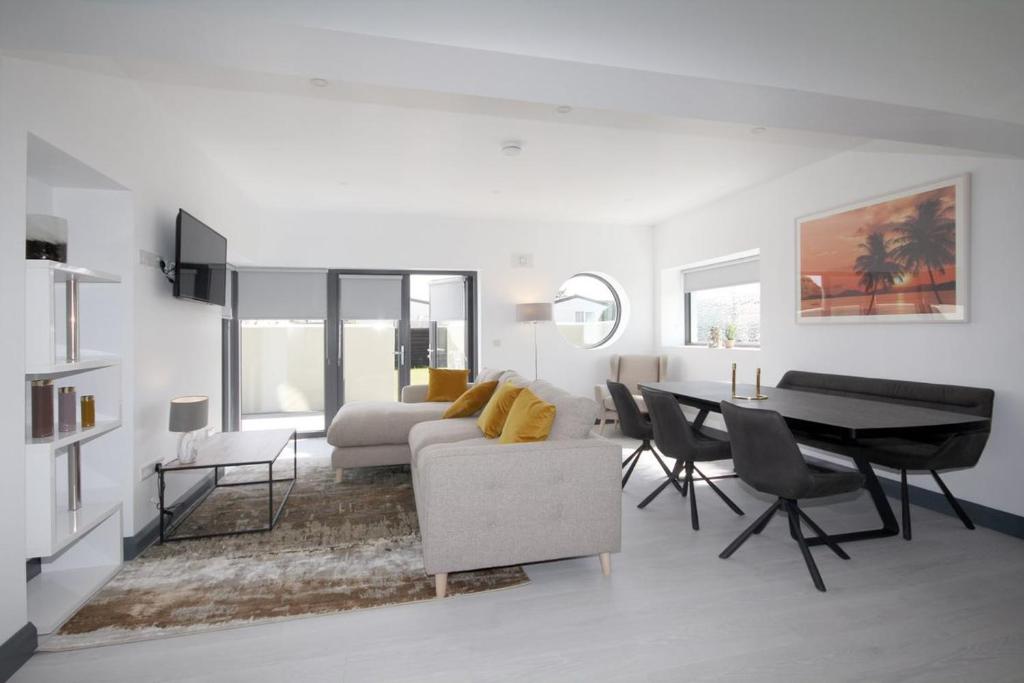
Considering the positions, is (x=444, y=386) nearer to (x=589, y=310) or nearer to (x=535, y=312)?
(x=535, y=312)

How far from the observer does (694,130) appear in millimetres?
3869

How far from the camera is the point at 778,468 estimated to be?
2.71 metres

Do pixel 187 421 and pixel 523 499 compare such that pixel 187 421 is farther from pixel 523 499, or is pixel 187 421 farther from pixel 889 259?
pixel 889 259

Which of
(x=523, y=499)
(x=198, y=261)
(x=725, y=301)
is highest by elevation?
(x=198, y=261)

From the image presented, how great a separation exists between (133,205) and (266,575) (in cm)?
221

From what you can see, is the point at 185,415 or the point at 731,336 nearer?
the point at 185,415

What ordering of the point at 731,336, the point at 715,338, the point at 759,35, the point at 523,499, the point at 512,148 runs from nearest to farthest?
the point at 759,35, the point at 523,499, the point at 512,148, the point at 731,336, the point at 715,338

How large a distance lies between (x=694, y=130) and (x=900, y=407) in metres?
2.32

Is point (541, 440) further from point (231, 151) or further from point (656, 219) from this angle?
point (656, 219)

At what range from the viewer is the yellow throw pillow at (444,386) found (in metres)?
5.40

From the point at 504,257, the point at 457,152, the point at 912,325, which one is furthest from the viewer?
the point at 504,257

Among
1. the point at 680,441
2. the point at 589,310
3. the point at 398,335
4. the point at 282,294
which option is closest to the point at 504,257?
the point at 589,310

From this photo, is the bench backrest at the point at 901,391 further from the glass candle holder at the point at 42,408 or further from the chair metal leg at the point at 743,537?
the glass candle holder at the point at 42,408

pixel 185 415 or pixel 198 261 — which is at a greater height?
pixel 198 261
